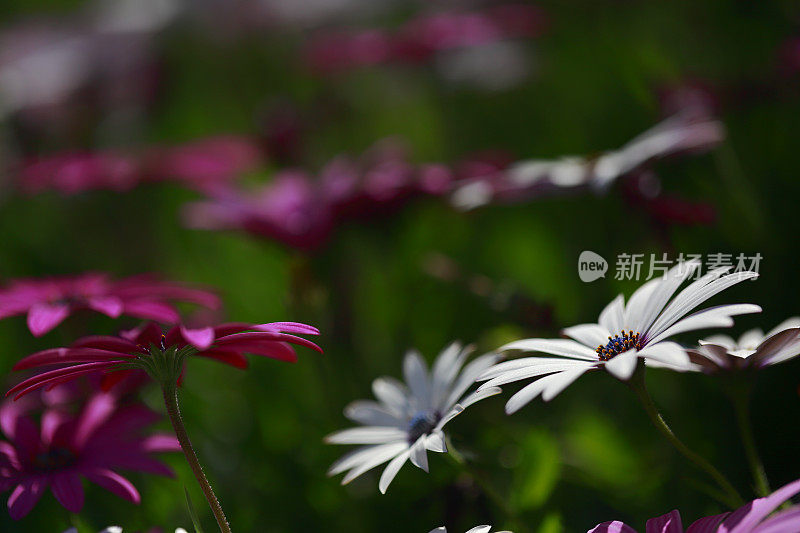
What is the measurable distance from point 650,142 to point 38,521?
1.43 ft

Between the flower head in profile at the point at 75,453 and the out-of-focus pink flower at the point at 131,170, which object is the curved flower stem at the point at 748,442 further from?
the out-of-focus pink flower at the point at 131,170

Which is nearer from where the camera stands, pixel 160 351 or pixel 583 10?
pixel 160 351

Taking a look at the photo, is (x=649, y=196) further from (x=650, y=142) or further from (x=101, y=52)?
(x=101, y=52)

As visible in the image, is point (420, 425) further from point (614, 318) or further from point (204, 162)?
point (204, 162)

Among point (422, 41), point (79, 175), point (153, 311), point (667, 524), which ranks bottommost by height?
point (667, 524)

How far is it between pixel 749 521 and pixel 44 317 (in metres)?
0.32

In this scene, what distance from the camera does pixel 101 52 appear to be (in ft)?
4.67

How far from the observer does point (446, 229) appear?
792 mm

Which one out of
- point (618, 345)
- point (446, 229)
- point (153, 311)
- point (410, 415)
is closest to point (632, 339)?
point (618, 345)

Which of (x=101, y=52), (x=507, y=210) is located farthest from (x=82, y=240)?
(x=101, y=52)

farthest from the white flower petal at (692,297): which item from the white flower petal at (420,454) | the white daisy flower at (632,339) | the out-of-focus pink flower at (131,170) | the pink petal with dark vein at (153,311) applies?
the out-of-focus pink flower at (131,170)

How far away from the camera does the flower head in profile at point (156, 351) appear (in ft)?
1.03

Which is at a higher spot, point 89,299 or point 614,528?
point 89,299

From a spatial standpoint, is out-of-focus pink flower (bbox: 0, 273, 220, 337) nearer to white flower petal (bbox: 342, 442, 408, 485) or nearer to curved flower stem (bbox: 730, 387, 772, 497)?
white flower petal (bbox: 342, 442, 408, 485)
